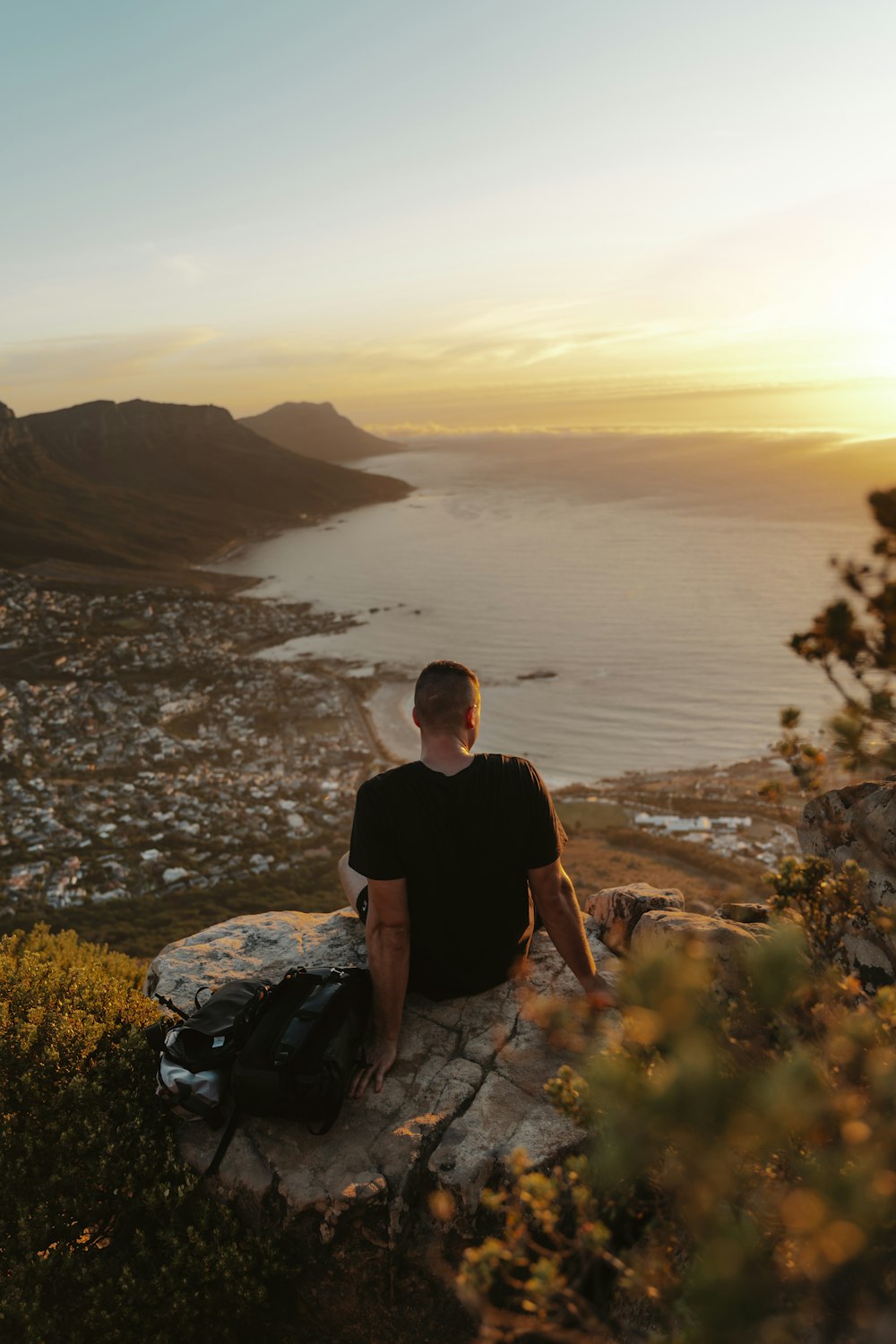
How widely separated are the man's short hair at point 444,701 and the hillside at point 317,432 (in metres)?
161

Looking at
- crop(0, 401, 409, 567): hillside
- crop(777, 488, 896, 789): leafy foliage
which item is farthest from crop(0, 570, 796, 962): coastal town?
crop(0, 401, 409, 567): hillside

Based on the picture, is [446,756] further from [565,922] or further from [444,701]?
[565,922]

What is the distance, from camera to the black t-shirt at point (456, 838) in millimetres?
3383

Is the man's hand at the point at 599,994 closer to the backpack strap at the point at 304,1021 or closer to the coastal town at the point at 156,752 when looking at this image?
the backpack strap at the point at 304,1021

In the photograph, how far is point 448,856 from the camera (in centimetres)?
346

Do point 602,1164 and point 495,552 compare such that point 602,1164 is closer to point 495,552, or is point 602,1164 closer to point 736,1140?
point 736,1140

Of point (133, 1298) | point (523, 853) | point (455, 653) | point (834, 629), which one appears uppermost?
point (834, 629)

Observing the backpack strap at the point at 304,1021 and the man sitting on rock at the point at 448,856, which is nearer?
the backpack strap at the point at 304,1021

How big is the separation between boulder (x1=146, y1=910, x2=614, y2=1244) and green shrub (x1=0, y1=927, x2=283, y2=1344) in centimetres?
17

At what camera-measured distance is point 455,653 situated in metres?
39.0

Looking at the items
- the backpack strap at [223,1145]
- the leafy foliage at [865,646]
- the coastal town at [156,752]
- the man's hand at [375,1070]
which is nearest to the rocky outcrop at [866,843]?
the leafy foliage at [865,646]

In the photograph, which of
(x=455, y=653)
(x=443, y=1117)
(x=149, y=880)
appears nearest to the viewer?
(x=443, y=1117)

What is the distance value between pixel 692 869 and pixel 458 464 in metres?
130

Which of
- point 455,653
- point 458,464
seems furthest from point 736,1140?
point 458,464
